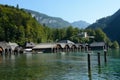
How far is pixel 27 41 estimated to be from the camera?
165 meters

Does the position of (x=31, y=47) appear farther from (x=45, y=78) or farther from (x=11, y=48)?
(x=45, y=78)

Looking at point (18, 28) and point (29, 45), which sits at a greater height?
point (18, 28)

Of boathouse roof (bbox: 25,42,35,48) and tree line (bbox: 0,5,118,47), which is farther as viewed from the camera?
tree line (bbox: 0,5,118,47)

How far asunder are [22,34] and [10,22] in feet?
38.2

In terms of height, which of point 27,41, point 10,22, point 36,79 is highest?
point 10,22

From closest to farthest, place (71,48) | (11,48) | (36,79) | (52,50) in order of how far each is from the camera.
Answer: (36,79) < (11,48) < (52,50) < (71,48)

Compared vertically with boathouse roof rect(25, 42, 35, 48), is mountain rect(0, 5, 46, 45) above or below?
above

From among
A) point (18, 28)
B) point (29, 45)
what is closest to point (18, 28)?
point (18, 28)

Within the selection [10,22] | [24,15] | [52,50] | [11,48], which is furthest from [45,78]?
[24,15]

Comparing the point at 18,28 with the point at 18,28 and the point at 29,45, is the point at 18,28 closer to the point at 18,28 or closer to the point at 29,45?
the point at 18,28

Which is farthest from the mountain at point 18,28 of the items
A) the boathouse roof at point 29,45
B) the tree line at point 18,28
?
the boathouse roof at point 29,45

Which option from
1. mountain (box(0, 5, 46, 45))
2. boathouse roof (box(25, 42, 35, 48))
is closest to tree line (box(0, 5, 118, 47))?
mountain (box(0, 5, 46, 45))

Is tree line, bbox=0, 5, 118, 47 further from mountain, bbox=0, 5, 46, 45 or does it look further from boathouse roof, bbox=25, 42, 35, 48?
boathouse roof, bbox=25, 42, 35, 48

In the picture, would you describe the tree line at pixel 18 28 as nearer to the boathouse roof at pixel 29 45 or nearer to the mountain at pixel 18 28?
the mountain at pixel 18 28
